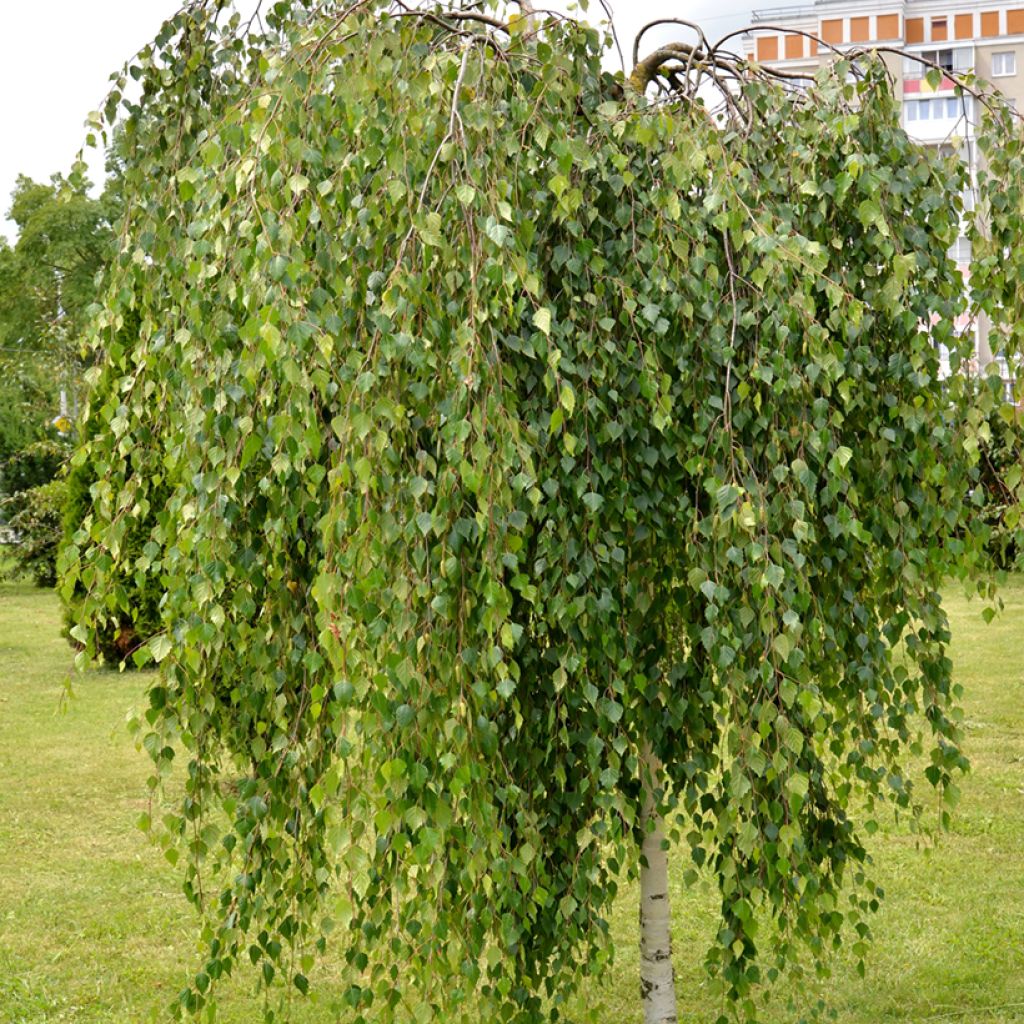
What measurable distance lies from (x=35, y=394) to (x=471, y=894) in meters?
22.3

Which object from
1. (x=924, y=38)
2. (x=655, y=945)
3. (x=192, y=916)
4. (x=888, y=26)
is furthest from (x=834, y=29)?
(x=655, y=945)

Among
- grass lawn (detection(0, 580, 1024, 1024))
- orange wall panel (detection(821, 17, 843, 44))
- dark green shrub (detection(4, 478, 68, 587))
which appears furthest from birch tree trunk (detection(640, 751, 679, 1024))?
orange wall panel (detection(821, 17, 843, 44))

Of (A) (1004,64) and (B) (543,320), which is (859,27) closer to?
(A) (1004,64)

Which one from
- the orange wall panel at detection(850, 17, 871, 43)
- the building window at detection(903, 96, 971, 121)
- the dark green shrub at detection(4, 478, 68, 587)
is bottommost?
the dark green shrub at detection(4, 478, 68, 587)

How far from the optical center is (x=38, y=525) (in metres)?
12.3

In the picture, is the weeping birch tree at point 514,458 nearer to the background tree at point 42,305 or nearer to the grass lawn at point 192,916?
the grass lawn at point 192,916

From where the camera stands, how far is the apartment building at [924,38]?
25.0 meters

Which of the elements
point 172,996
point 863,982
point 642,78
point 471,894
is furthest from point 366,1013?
point 642,78

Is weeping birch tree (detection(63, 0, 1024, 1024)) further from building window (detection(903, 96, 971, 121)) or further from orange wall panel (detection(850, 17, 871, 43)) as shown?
building window (detection(903, 96, 971, 121))

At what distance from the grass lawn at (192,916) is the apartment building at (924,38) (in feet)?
69.4

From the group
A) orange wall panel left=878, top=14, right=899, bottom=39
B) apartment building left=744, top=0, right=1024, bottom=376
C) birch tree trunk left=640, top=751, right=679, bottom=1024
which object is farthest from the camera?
orange wall panel left=878, top=14, right=899, bottom=39

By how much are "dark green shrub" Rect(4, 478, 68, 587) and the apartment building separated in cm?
1767

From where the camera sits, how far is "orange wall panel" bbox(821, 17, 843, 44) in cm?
2502

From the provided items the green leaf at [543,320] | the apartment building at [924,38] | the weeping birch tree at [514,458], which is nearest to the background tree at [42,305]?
the apartment building at [924,38]
